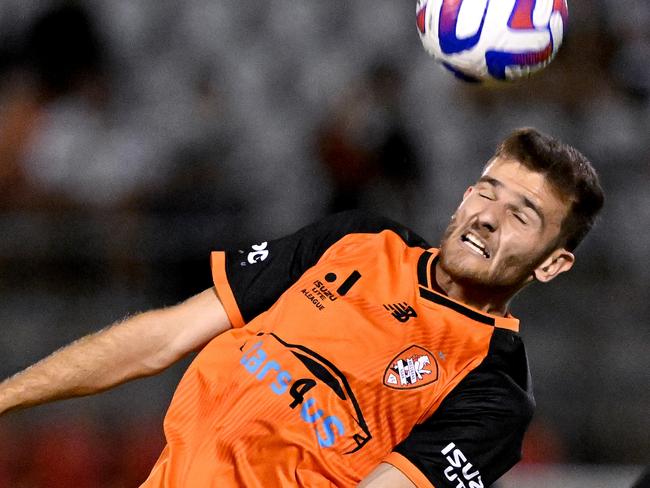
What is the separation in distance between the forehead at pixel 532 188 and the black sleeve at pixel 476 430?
0.33 m

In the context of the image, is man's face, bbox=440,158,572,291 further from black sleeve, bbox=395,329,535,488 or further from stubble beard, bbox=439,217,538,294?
black sleeve, bbox=395,329,535,488

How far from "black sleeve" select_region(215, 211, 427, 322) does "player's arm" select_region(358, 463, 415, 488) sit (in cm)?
47

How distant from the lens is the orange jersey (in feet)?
7.33

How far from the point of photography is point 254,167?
4.23 metres

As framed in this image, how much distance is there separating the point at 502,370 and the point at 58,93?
262 cm

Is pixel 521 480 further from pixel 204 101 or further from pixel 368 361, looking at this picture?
pixel 204 101

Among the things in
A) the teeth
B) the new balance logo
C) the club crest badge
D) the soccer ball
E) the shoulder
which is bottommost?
the club crest badge

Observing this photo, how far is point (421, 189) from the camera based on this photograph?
164 inches

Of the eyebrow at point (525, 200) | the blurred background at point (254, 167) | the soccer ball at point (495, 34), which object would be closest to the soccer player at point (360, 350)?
the eyebrow at point (525, 200)

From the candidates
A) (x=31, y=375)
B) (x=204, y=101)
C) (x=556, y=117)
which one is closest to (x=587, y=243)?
(x=556, y=117)

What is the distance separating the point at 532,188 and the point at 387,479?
70 cm

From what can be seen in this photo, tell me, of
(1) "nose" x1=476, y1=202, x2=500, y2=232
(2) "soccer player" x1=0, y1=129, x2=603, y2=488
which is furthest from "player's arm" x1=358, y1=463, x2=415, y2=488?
(1) "nose" x1=476, y1=202, x2=500, y2=232

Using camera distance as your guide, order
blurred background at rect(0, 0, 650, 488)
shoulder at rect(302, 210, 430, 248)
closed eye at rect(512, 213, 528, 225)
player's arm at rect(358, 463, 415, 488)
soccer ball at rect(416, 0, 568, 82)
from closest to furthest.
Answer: player's arm at rect(358, 463, 415, 488) < closed eye at rect(512, 213, 528, 225) < shoulder at rect(302, 210, 430, 248) < soccer ball at rect(416, 0, 568, 82) < blurred background at rect(0, 0, 650, 488)

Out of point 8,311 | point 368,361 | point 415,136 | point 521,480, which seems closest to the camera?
point 368,361
